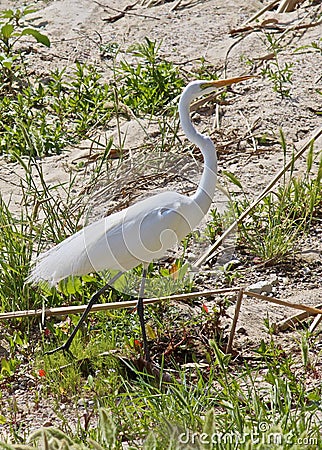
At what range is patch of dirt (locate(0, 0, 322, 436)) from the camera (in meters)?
3.68

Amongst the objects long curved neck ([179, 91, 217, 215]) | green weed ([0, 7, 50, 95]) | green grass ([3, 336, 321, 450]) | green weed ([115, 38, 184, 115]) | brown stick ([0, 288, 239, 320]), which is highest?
green weed ([0, 7, 50, 95])

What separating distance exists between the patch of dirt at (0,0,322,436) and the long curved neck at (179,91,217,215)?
532mm

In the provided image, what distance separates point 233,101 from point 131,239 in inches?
90.5

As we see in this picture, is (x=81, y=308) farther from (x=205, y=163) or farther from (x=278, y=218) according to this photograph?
(x=278, y=218)

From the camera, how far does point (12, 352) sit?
3512mm

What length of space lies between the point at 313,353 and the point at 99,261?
952mm

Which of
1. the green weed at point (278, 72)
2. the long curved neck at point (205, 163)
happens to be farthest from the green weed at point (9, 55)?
the long curved neck at point (205, 163)

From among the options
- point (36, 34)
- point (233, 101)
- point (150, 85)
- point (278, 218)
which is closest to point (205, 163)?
point (278, 218)

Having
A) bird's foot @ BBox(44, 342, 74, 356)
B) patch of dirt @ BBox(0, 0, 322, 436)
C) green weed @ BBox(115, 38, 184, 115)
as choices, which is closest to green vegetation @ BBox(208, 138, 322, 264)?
patch of dirt @ BBox(0, 0, 322, 436)

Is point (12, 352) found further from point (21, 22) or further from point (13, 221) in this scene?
point (21, 22)

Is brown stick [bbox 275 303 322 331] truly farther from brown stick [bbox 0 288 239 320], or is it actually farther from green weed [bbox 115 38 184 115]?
green weed [bbox 115 38 184 115]

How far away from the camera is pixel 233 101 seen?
17.9ft

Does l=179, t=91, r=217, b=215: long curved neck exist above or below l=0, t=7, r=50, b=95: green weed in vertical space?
below

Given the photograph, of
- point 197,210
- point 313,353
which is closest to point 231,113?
point 197,210
